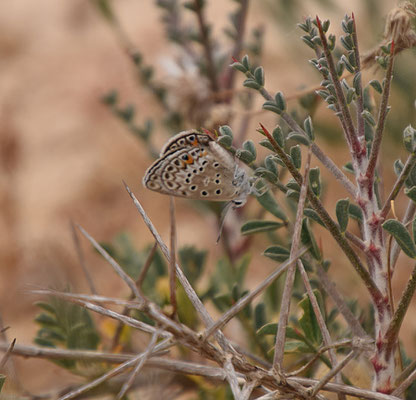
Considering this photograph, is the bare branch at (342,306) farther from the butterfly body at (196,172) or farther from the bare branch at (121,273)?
the bare branch at (121,273)

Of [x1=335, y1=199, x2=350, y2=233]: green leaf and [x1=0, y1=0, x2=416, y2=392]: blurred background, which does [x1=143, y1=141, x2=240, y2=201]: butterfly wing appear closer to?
[x1=335, y1=199, x2=350, y2=233]: green leaf

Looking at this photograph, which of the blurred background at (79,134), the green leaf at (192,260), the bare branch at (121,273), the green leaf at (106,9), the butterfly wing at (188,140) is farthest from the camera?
the blurred background at (79,134)

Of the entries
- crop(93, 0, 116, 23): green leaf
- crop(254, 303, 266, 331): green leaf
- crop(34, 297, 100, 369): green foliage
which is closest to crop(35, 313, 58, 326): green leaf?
crop(34, 297, 100, 369): green foliage

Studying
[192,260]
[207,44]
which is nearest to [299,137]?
[192,260]

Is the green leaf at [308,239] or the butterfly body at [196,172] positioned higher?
the butterfly body at [196,172]

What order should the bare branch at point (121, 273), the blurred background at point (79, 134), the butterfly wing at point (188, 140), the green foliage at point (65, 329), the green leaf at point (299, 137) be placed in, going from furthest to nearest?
the blurred background at point (79, 134)
the green foliage at point (65, 329)
the butterfly wing at point (188, 140)
the green leaf at point (299, 137)
the bare branch at point (121, 273)


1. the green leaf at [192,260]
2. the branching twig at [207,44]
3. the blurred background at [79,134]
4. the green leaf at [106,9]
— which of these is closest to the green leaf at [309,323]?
the green leaf at [192,260]
